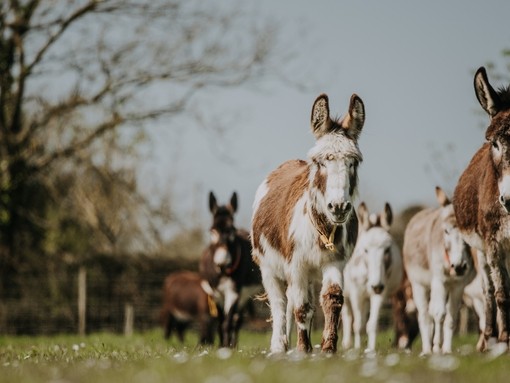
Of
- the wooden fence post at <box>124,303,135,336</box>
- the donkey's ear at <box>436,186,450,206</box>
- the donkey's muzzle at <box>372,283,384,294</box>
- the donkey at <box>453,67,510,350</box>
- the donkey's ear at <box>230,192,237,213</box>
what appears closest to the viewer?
the donkey at <box>453,67,510,350</box>

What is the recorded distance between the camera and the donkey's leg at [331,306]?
7.90 metres

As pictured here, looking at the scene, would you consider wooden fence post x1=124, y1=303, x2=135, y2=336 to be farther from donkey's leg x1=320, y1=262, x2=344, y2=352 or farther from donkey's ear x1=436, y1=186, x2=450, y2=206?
donkey's leg x1=320, y1=262, x2=344, y2=352

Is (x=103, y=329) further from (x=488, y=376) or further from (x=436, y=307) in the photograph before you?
(x=488, y=376)

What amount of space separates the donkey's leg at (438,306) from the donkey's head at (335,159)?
454 centimetres

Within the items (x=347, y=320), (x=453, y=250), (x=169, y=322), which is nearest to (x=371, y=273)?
(x=453, y=250)

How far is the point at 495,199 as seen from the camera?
347 inches

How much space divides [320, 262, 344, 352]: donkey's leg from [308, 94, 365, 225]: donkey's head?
22.5 inches

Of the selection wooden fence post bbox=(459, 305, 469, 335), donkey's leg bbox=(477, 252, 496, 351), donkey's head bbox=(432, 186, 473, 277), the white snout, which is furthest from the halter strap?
wooden fence post bbox=(459, 305, 469, 335)

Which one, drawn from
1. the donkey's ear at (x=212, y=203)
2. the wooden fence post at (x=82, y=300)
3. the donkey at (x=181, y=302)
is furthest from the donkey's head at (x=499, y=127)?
the wooden fence post at (x=82, y=300)

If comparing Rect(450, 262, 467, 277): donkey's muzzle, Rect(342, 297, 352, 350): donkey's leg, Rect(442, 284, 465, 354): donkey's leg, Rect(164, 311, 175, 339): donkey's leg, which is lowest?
Rect(164, 311, 175, 339): donkey's leg

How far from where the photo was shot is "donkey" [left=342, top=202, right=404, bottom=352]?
13305mm

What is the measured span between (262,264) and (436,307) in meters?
3.76

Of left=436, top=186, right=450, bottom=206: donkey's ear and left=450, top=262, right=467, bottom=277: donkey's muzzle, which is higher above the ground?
left=436, top=186, right=450, bottom=206: donkey's ear

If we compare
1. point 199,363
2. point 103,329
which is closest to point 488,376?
point 199,363
